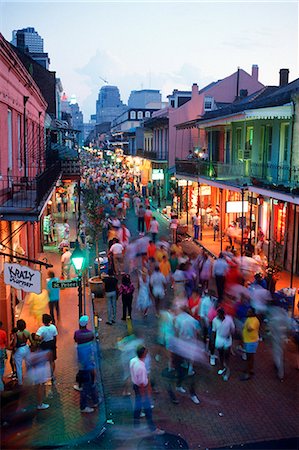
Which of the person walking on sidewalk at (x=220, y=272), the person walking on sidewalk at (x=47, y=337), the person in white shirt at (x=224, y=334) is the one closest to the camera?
the person walking on sidewalk at (x=47, y=337)

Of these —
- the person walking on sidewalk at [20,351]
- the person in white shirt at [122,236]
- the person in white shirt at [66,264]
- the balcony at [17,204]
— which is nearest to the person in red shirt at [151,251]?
the person in white shirt at [66,264]

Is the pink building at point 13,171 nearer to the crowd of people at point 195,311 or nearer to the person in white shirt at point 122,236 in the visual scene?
the crowd of people at point 195,311

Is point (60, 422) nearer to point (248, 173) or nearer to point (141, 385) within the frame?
point (141, 385)

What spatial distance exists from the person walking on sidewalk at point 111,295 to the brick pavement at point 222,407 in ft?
6.93

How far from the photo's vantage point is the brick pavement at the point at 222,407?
842 centimetres

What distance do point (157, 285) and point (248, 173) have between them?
10449 millimetres

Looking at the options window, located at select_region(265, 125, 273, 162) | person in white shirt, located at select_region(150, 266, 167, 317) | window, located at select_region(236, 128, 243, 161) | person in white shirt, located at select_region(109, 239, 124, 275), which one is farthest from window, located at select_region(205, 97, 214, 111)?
person in white shirt, located at select_region(150, 266, 167, 317)

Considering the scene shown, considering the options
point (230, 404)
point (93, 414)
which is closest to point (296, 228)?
point (230, 404)

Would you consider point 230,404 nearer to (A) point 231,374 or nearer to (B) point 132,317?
(A) point 231,374

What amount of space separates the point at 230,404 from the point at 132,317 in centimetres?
528

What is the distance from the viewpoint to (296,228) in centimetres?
1848

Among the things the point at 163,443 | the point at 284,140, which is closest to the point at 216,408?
the point at 163,443

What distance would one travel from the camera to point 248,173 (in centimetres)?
2266

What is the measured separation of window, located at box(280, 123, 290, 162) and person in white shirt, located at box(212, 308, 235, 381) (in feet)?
35.2
